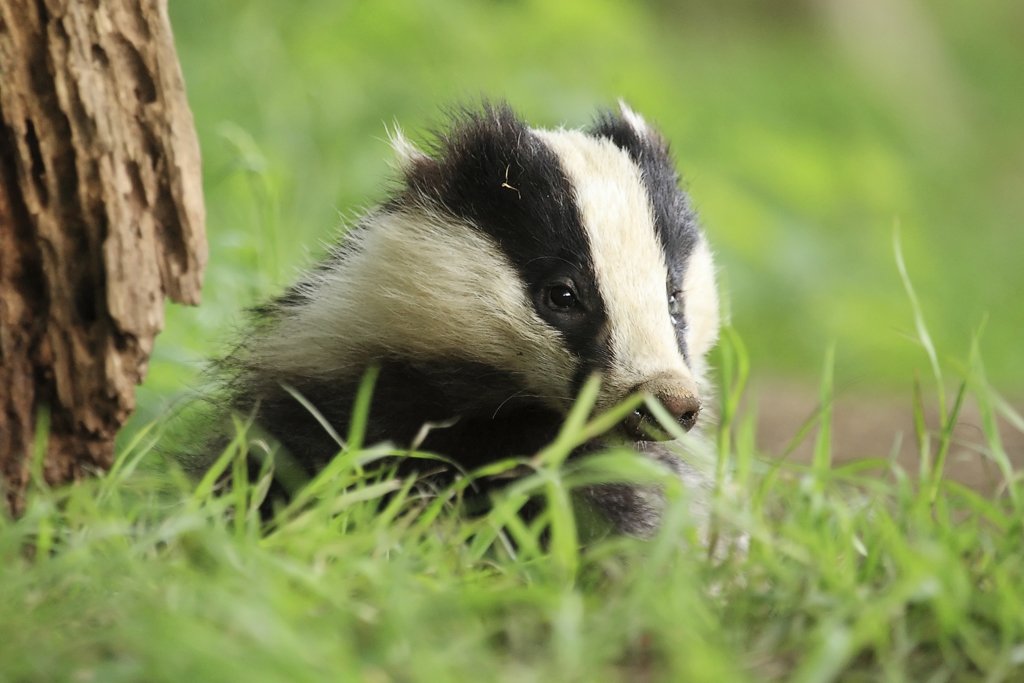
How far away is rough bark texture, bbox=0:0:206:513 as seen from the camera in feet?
9.51

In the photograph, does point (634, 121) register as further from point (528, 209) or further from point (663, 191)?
point (528, 209)

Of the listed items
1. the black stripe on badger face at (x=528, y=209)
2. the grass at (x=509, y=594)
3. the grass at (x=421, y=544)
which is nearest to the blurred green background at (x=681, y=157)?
the grass at (x=421, y=544)

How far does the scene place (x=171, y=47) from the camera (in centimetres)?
307

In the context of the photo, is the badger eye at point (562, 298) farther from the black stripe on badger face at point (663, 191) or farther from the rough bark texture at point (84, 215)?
the rough bark texture at point (84, 215)

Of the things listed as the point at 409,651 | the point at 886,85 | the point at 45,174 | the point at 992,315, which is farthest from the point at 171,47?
the point at 886,85

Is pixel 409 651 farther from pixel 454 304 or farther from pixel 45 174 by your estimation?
pixel 45 174

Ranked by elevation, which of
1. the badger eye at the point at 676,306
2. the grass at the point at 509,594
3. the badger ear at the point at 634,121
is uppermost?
the badger ear at the point at 634,121

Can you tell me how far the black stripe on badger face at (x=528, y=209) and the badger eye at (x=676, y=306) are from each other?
0.31 meters

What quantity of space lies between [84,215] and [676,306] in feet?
4.74

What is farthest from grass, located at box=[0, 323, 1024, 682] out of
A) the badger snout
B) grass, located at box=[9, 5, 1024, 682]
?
the badger snout

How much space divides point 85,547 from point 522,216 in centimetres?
136

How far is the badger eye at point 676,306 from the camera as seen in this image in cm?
332

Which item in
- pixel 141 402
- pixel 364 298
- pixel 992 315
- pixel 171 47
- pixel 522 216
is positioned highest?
pixel 171 47

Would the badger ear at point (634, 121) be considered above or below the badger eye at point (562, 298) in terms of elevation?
above
